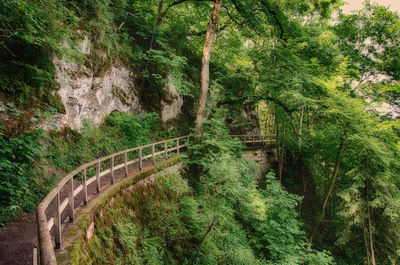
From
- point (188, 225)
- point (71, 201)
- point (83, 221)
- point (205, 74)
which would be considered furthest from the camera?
point (205, 74)

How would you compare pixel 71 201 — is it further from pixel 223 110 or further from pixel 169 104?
pixel 169 104

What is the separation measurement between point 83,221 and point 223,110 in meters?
6.38

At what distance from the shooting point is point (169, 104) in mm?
12711

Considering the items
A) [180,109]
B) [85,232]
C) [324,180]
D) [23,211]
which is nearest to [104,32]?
[180,109]

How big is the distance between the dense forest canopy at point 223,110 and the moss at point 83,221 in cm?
63

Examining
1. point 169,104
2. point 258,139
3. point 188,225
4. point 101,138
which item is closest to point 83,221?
point 188,225

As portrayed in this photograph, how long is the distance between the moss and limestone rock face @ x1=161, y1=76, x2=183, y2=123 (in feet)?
20.6

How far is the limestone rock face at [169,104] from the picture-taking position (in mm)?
12312

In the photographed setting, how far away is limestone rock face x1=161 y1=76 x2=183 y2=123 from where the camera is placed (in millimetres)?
12312

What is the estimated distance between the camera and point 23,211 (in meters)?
4.62

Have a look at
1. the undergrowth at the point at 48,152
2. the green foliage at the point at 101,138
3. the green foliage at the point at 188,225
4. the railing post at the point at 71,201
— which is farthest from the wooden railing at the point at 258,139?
the railing post at the point at 71,201

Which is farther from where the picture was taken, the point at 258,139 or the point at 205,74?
the point at 258,139

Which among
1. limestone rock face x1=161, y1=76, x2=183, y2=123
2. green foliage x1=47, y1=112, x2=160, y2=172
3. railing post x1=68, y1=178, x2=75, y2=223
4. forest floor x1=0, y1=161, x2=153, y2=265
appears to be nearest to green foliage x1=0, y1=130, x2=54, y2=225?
forest floor x1=0, y1=161, x2=153, y2=265

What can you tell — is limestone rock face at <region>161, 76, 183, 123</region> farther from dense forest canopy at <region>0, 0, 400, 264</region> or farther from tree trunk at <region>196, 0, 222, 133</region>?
tree trunk at <region>196, 0, 222, 133</region>
